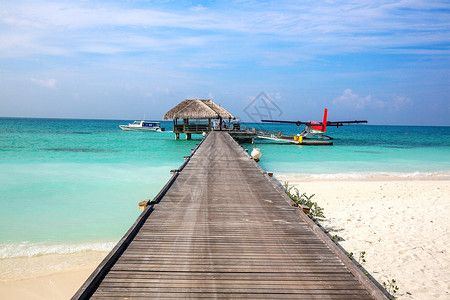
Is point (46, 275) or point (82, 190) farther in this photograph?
point (82, 190)

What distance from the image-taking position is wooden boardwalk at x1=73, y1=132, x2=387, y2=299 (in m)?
3.06

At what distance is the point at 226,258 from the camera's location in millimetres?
3752

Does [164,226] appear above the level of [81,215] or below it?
above

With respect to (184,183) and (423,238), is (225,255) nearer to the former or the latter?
(184,183)

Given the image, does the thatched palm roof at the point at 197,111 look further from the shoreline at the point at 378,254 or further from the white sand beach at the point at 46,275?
the white sand beach at the point at 46,275

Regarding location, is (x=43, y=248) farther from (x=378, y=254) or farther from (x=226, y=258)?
(x=378, y=254)

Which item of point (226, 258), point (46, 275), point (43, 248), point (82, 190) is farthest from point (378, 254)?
point (82, 190)

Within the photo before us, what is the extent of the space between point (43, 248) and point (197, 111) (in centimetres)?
2644

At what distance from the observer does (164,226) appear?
15.7ft

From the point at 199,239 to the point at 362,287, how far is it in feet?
7.27

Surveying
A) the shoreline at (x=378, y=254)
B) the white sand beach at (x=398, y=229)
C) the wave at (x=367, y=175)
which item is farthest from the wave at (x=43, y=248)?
the wave at (x=367, y=175)

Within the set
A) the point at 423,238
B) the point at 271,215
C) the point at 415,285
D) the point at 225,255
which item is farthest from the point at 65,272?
the point at 423,238

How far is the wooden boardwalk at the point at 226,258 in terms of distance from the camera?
10.0ft

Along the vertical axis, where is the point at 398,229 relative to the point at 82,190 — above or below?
above
